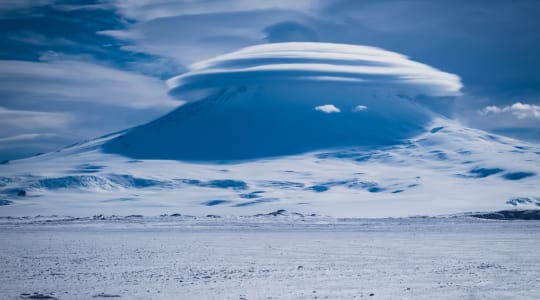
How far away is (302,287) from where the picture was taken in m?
25.0

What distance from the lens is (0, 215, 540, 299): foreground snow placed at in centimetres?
2388

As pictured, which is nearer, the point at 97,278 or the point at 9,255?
the point at 97,278

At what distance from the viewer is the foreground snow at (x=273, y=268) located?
2388cm

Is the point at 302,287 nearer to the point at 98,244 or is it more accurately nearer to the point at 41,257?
the point at 41,257

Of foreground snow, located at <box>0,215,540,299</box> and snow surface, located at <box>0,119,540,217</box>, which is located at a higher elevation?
snow surface, located at <box>0,119,540,217</box>

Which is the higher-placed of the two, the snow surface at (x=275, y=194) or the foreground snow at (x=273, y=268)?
the snow surface at (x=275, y=194)

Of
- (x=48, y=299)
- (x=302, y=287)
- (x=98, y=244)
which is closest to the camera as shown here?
(x=48, y=299)

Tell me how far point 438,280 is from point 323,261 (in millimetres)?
8385

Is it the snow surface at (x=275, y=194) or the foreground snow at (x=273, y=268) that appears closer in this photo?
the foreground snow at (x=273, y=268)

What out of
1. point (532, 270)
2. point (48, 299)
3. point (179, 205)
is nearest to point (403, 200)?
point (179, 205)

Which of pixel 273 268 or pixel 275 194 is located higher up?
pixel 275 194

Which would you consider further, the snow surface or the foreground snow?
the snow surface

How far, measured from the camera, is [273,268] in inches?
1225

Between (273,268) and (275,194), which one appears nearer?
(273,268)
